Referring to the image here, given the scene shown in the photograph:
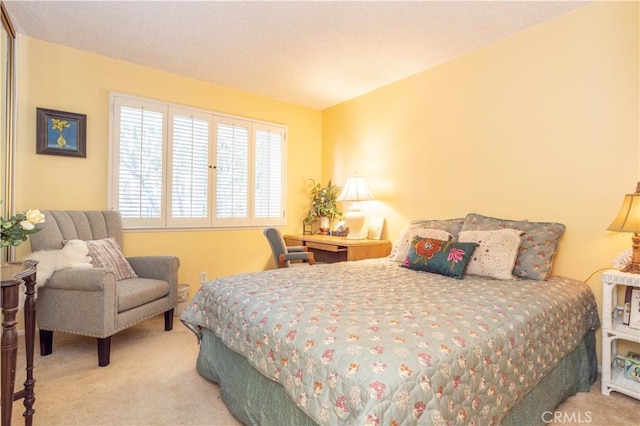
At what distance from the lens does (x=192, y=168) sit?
3.60m

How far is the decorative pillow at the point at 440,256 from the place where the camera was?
2255 mm

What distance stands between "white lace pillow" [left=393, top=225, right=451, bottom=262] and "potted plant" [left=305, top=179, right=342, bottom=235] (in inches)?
54.0

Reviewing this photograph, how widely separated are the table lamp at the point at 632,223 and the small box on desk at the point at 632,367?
51cm

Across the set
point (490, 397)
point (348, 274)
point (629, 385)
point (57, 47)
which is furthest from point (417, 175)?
point (57, 47)

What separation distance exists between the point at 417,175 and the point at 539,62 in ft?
4.35

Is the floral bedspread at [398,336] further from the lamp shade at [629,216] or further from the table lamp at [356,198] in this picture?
the table lamp at [356,198]

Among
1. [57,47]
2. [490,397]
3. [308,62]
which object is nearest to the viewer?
[490,397]

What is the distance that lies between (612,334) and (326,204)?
2932mm

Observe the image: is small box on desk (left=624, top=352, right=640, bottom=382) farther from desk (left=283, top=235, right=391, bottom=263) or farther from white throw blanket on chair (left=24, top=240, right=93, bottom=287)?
white throw blanket on chair (left=24, top=240, right=93, bottom=287)

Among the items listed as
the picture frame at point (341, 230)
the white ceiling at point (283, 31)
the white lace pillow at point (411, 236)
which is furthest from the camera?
the picture frame at point (341, 230)

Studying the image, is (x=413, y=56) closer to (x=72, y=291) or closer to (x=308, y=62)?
(x=308, y=62)

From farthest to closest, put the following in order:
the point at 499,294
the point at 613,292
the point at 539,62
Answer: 1. the point at 539,62
2. the point at 613,292
3. the point at 499,294

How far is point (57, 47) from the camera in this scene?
9.57 ft

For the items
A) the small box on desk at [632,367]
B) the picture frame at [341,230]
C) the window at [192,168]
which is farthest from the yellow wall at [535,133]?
the window at [192,168]
